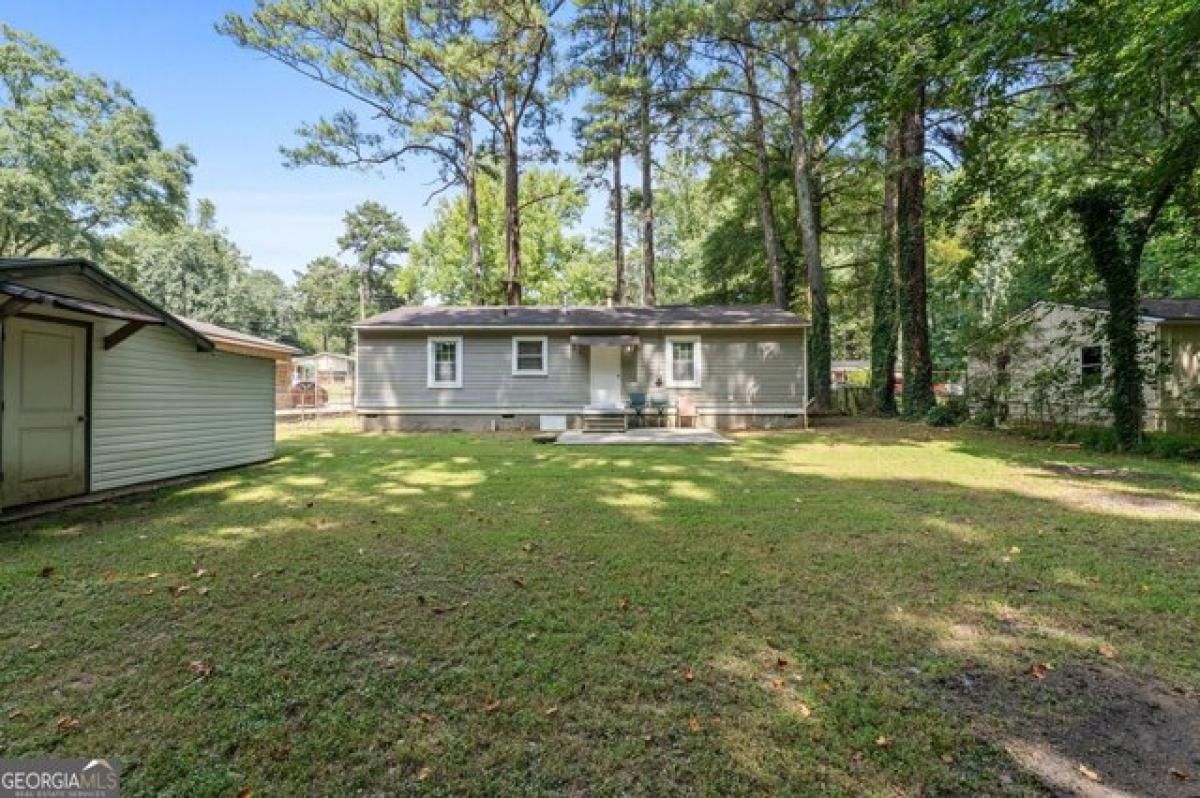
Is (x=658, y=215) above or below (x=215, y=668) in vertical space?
above

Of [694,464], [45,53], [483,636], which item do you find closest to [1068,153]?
[694,464]

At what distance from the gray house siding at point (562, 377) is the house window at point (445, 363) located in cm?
14

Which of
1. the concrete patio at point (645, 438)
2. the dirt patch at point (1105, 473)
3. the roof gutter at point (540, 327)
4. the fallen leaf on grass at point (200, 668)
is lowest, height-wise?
the fallen leaf on grass at point (200, 668)

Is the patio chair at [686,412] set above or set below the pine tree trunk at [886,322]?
below

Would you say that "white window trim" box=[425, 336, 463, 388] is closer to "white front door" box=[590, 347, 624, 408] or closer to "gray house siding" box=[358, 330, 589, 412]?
"gray house siding" box=[358, 330, 589, 412]

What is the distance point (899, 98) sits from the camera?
8.67m

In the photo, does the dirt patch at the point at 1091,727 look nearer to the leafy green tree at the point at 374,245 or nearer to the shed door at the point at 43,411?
the shed door at the point at 43,411

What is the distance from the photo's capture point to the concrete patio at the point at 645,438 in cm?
1085

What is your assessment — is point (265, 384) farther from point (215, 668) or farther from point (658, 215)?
point (658, 215)

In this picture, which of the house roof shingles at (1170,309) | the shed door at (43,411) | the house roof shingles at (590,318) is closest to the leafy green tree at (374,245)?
the house roof shingles at (590,318)

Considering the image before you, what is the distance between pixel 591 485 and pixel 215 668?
15.0ft

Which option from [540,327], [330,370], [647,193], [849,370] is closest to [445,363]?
[540,327]

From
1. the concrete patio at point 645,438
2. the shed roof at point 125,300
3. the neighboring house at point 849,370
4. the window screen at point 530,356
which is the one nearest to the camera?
the shed roof at point 125,300

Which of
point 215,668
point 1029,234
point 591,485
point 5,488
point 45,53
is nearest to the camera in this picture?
point 215,668
